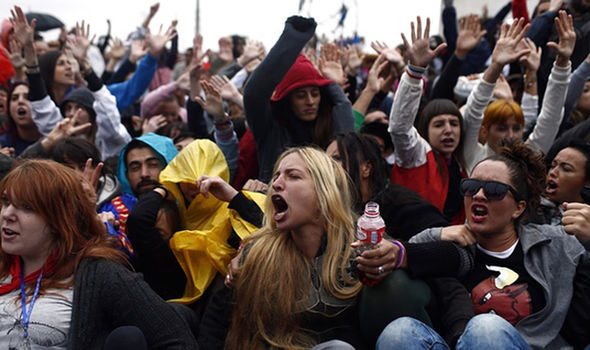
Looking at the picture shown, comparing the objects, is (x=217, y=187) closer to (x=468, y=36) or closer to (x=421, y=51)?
(x=421, y=51)

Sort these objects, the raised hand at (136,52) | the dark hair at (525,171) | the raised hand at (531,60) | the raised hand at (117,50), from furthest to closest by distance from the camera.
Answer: the raised hand at (117,50), the raised hand at (136,52), the raised hand at (531,60), the dark hair at (525,171)

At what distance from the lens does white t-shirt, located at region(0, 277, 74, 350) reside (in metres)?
2.59

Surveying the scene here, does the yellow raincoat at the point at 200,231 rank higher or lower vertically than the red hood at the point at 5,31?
higher

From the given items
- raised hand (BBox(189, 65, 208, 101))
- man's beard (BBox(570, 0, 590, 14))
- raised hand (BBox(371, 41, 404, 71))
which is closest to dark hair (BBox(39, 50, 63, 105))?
raised hand (BBox(189, 65, 208, 101))

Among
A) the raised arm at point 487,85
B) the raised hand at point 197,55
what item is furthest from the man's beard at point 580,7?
the raised hand at point 197,55

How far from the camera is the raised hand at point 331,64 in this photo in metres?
5.17

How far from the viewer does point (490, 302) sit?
9.50 ft

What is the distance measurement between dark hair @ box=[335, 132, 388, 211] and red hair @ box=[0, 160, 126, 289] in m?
1.46

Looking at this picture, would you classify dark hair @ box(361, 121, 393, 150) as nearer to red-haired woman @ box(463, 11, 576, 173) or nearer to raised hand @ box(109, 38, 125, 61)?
red-haired woman @ box(463, 11, 576, 173)

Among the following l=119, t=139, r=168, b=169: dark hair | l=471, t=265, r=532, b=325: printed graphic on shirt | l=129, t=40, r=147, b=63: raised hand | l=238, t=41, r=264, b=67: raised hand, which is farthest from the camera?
l=129, t=40, r=147, b=63: raised hand

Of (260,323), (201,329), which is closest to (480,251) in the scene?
(260,323)

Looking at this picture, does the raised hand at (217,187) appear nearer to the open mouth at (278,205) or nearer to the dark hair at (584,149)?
the open mouth at (278,205)

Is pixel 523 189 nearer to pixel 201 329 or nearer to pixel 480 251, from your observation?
pixel 480 251

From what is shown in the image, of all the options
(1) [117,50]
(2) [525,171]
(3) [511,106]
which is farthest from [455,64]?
(1) [117,50]
